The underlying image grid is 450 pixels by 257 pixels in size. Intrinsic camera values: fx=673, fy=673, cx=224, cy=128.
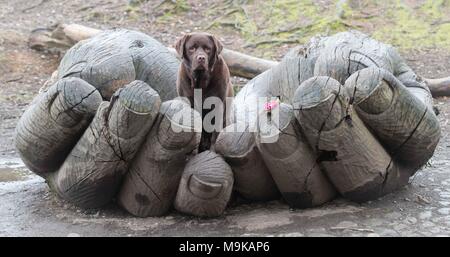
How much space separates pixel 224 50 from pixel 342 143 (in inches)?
230

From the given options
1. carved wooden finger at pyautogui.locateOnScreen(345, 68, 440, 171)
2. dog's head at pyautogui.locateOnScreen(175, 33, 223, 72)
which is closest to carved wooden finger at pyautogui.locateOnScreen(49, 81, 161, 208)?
dog's head at pyautogui.locateOnScreen(175, 33, 223, 72)

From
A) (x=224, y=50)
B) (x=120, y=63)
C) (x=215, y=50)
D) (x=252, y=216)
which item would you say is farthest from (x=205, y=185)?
(x=224, y=50)

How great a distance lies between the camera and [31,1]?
15.1 meters

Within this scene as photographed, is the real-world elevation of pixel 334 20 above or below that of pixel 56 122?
below

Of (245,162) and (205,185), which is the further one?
(245,162)

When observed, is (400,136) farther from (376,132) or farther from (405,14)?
(405,14)

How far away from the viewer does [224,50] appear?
1026 cm

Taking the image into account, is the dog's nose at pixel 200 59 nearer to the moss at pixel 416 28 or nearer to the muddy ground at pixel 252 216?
the muddy ground at pixel 252 216

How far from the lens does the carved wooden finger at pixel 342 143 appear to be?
4.45 metres

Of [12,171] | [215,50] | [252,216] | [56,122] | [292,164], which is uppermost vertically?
[215,50]

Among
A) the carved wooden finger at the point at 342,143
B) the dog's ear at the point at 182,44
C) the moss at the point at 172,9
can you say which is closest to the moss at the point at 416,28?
the moss at the point at 172,9

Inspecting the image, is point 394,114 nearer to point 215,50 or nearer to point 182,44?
point 215,50

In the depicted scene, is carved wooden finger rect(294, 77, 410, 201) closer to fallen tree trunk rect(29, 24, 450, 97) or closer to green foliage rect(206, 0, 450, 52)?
fallen tree trunk rect(29, 24, 450, 97)
